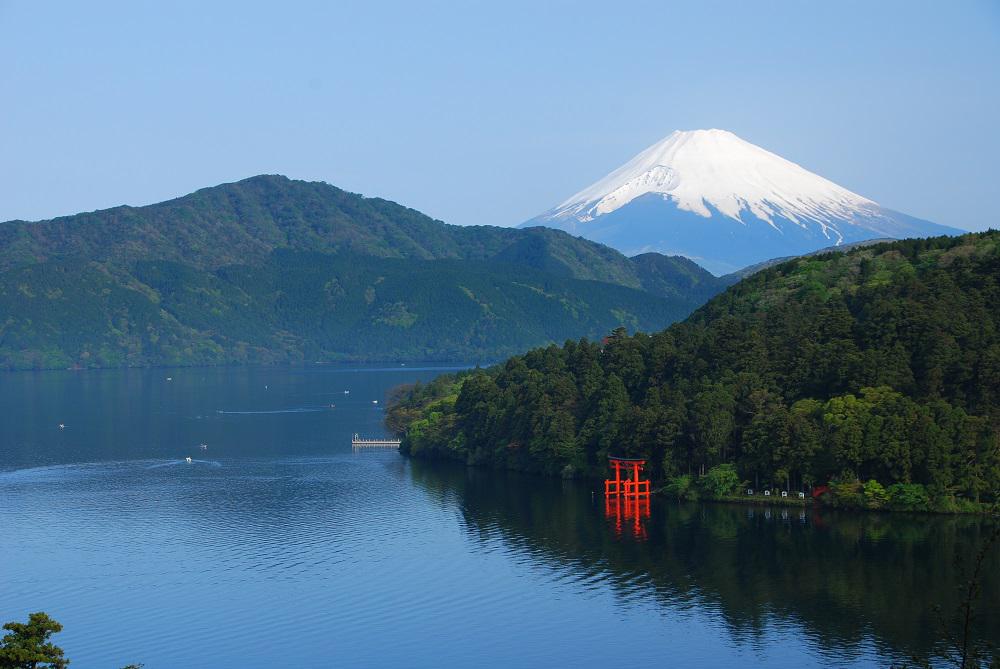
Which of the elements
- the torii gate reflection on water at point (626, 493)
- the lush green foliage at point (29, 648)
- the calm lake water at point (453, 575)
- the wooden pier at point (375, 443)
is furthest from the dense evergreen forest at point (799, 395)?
the lush green foliage at point (29, 648)

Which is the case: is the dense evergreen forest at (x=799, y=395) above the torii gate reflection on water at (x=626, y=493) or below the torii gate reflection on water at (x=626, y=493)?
above

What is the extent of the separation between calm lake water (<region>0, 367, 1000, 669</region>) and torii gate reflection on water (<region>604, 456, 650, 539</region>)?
28.4 inches

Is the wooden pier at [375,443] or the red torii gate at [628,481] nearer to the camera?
the red torii gate at [628,481]

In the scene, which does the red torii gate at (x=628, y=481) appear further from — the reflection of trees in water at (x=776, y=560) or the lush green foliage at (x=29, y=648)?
the lush green foliage at (x=29, y=648)

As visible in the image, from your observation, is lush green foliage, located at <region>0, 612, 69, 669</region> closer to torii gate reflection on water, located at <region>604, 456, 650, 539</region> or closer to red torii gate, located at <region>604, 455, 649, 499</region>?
torii gate reflection on water, located at <region>604, 456, 650, 539</region>

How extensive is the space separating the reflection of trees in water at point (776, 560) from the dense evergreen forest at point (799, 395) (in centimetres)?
313

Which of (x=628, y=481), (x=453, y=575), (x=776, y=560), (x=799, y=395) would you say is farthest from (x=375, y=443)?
(x=776, y=560)

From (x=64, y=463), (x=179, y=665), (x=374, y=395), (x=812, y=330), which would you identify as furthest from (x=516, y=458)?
(x=374, y=395)

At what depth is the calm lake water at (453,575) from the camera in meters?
48.2

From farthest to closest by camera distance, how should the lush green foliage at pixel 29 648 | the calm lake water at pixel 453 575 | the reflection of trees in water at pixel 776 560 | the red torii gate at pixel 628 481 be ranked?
1. the red torii gate at pixel 628 481
2. the reflection of trees in water at pixel 776 560
3. the calm lake water at pixel 453 575
4. the lush green foliage at pixel 29 648

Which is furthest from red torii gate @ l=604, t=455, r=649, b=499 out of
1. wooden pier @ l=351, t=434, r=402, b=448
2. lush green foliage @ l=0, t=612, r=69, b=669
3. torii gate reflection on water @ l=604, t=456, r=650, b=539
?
lush green foliage @ l=0, t=612, r=69, b=669

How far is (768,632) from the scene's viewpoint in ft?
161

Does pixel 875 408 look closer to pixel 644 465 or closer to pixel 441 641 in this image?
pixel 644 465

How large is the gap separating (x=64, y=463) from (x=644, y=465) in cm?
4931
